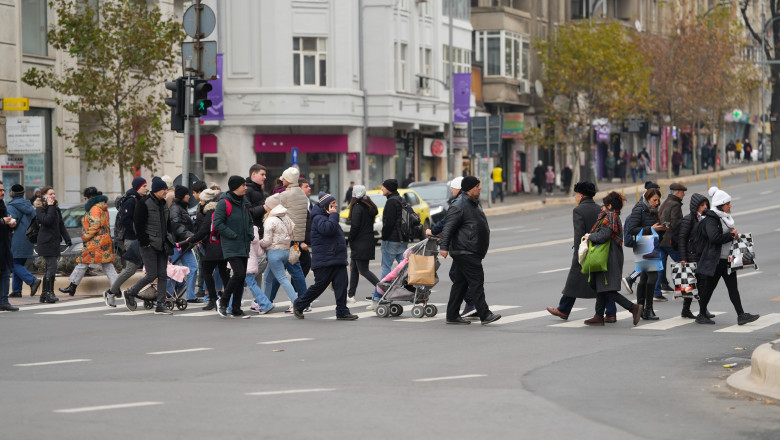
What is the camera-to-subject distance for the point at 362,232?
19.6 metres

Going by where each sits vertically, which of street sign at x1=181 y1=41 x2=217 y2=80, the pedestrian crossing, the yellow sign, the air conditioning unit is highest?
street sign at x1=181 y1=41 x2=217 y2=80

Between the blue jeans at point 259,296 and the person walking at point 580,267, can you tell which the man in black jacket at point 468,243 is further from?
the blue jeans at point 259,296

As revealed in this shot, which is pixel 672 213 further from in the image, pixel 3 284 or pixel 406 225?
pixel 3 284

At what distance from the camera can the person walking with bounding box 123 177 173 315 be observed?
18875mm

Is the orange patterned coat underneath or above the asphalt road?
above

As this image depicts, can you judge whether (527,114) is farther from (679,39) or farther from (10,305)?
(10,305)

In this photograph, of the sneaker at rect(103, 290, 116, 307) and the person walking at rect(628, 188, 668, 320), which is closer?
the person walking at rect(628, 188, 668, 320)

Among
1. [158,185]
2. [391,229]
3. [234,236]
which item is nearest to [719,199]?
[391,229]

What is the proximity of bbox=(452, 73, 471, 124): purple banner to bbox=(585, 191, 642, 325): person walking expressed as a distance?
1649 inches

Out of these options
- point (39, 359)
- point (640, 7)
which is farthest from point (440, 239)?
point (640, 7)

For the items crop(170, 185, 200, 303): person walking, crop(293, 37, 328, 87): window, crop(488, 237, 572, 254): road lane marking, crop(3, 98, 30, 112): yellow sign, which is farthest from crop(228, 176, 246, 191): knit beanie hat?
crop(293, 37, 328, 87): window

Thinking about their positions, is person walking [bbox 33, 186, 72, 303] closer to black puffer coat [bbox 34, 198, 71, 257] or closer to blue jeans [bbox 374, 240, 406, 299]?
black puffer coat [bbox 34, 198, 71, 257]

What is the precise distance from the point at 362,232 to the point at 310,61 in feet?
110

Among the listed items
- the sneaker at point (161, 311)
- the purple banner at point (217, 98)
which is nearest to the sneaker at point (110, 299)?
the sneaker at point (161, 311)
